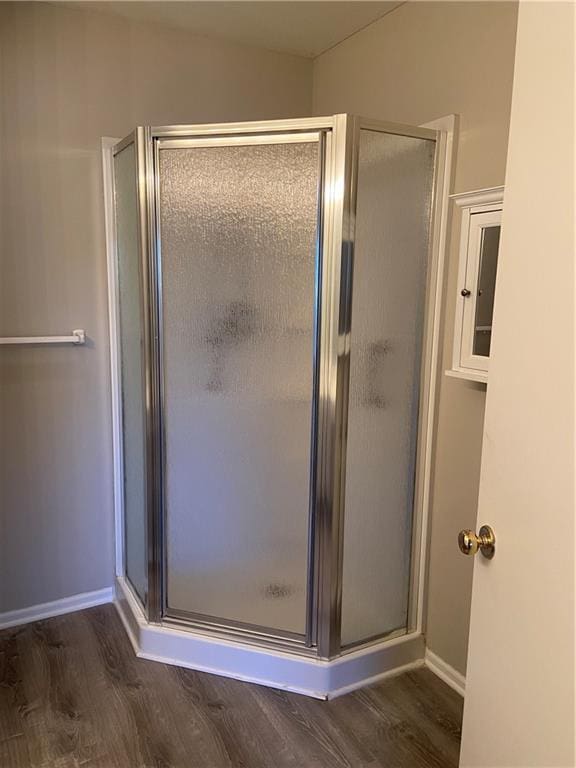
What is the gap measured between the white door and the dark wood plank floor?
2.68 feet

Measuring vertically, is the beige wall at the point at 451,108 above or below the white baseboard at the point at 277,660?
above

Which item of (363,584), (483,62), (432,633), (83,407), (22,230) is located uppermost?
(483,62)

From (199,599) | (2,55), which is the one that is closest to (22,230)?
(2,55)

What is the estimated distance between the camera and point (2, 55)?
200cm

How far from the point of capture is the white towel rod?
213cm

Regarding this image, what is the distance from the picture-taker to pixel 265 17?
6.89ft

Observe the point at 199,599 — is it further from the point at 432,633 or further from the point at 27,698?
the point at 432,633

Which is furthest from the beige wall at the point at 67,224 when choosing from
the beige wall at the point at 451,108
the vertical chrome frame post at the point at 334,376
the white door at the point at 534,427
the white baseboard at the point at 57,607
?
the white door at the point at 534,427

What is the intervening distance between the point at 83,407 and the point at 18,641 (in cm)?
93

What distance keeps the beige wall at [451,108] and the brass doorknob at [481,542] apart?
2.74ft

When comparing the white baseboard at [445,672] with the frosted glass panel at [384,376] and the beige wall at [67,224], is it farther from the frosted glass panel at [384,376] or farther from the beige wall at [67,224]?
the beige wall at [67,224]

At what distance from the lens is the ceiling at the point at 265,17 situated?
201 centimetres

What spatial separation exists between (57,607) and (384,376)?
1665 millimetres

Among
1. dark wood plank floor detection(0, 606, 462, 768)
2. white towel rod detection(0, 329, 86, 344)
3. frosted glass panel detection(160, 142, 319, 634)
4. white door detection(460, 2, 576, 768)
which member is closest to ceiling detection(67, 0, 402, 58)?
frosted glass panel detection(160, 142, 319, 634)
